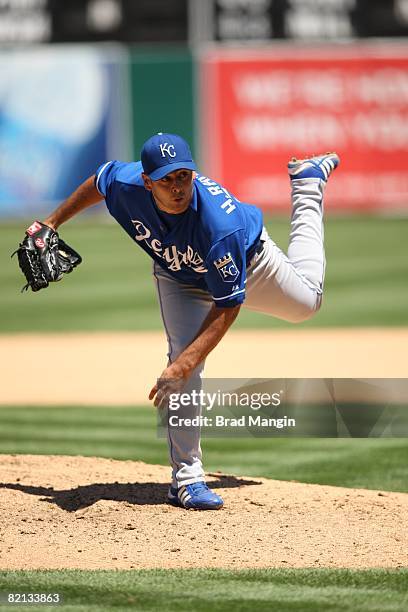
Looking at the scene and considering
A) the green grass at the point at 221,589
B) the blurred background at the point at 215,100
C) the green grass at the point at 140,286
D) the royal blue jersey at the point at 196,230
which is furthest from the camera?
the blurred background at the point at 215,100

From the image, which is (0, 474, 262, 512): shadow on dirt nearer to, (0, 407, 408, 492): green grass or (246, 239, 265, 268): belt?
(0, 407, 408, 492): green grass

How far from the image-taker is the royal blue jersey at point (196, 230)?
4375mm

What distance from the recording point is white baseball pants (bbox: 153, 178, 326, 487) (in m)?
4.79

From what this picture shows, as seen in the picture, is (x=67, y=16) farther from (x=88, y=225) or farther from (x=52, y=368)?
(x=52, y=368)

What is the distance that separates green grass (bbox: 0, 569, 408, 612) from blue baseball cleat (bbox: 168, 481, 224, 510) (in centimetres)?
76

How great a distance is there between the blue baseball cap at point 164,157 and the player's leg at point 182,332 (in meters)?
0.64

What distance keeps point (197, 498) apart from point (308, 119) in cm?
1337

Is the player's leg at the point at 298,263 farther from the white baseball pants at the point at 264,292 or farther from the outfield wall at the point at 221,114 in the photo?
the outfield wall at the point at 221,114

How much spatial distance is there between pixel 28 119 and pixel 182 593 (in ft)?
47.5

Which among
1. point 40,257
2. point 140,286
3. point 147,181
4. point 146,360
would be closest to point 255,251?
point 147,181

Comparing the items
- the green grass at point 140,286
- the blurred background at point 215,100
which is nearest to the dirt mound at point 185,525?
the green grass at point 140,286

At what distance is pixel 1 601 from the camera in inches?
144

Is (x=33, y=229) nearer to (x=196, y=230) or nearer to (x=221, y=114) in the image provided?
(x=196, y=230)

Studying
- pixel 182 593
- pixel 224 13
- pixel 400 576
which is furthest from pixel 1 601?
pixel 224 13
